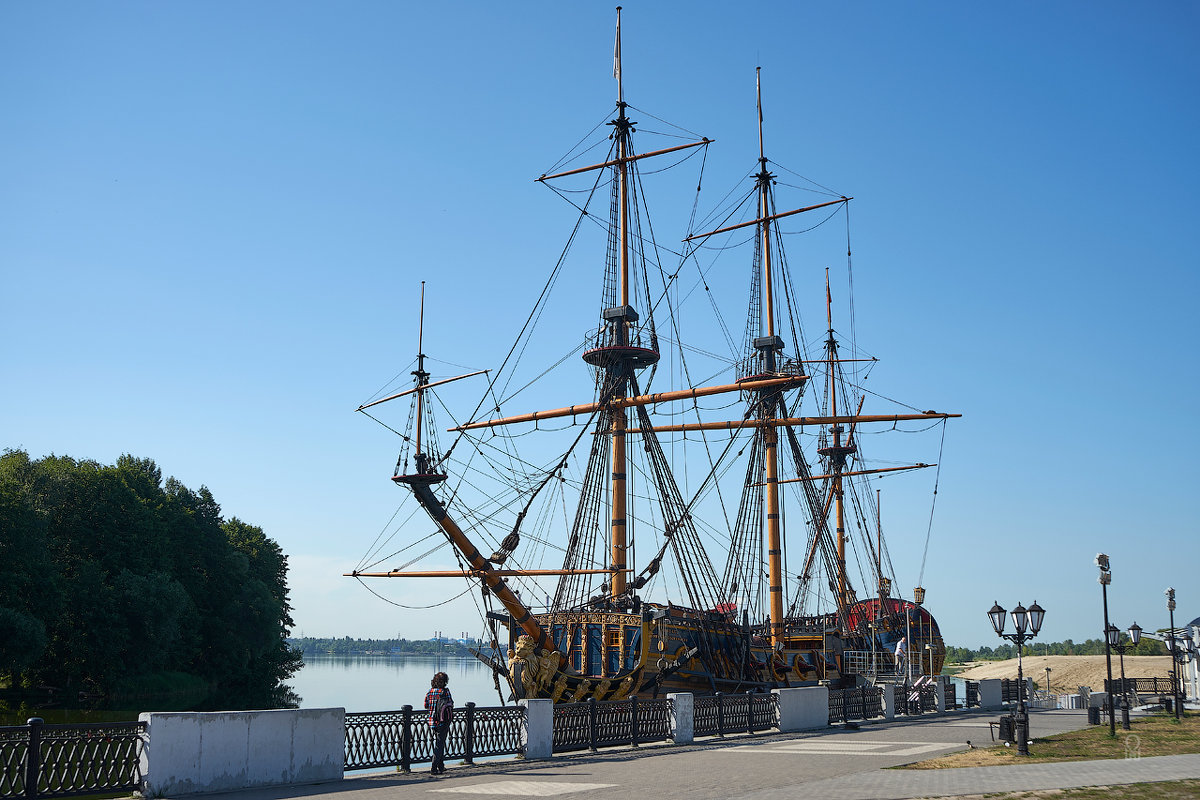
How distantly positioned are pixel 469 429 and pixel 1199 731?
32465 millimetres

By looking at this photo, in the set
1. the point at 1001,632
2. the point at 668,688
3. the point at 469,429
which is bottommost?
the point at 668,688

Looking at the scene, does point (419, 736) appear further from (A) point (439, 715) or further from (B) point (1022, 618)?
(B) point (1022, 618)

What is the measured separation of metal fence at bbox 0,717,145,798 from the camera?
1227 cm

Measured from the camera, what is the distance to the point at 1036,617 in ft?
72.3

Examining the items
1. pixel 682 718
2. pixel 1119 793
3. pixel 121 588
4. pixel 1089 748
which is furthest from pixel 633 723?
pixel 121 588

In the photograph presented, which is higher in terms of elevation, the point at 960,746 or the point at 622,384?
the point at 622,384

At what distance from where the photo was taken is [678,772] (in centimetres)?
1647

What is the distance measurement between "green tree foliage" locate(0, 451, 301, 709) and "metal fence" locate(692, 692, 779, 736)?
34.7 m

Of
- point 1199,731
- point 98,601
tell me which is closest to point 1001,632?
point 1199,731

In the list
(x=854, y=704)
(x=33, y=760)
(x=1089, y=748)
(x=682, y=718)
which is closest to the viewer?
(x=33, y=760)

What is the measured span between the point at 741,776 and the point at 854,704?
15900 mm

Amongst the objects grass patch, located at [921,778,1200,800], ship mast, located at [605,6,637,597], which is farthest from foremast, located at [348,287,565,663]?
grass patch, located at [921,778,1200,800]

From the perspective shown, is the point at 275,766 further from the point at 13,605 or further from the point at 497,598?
the point at 13,605

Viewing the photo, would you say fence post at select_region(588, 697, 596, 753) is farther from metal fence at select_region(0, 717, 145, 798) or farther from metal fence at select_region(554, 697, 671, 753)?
metal fence at select_region(0, 717, 145, 798)
